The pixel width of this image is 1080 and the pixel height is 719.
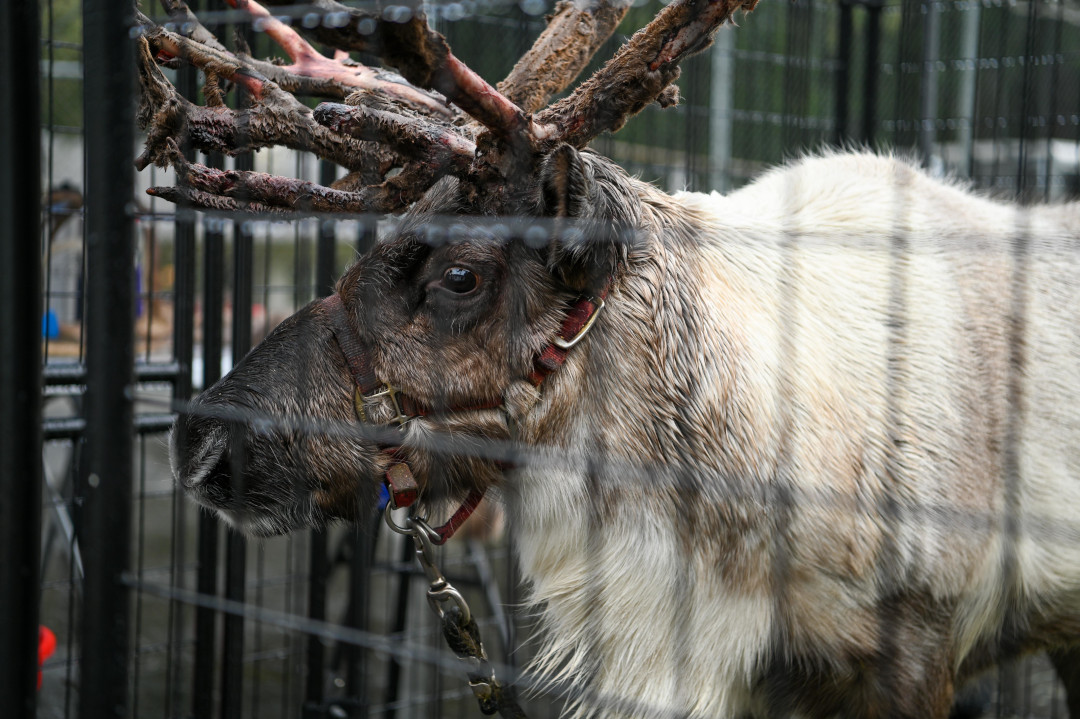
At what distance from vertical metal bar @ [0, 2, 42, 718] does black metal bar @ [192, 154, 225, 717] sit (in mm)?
646

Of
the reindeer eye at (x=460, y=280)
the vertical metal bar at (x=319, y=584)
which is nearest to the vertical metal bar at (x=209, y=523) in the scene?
the vertical metal bar at (x=319, y=584)

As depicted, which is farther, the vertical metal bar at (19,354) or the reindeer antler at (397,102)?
the vertical metal bar at (19,354)

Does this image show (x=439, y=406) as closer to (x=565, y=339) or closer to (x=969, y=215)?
(x=565, y=339)

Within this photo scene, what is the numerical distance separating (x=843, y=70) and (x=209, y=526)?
2661 millimetres

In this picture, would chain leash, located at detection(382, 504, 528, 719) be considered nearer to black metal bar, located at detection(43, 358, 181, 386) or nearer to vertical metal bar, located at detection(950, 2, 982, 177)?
black metal bar, located at detection(43, 358, 181, 386)

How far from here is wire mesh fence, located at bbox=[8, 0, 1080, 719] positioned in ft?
4.50

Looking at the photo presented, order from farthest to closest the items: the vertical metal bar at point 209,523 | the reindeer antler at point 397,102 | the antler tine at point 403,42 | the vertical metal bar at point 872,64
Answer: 1. the vertical metal bar at point 872,64
2. the vertical metal bar at point 209,523
3. the reindeer antler at point 397,102
4. the antler tine at point 403,42

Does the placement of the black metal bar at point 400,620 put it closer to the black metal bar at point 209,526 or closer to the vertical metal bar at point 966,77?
the black metal bar at point 209,526

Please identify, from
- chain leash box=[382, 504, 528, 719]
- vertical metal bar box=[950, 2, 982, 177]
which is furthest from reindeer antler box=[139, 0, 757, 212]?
vertical metal bar box=[950, 2, 982, 177]

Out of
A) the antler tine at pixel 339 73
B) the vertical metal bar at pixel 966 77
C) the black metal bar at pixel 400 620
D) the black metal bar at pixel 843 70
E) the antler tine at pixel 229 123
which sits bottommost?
the black metal bar at pixel 400 620

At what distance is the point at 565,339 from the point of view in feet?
4.79

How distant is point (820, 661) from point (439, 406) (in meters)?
0.79

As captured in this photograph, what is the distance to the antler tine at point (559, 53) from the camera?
66.8 inches

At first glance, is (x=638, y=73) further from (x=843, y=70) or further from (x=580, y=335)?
(x=843, y=70)
